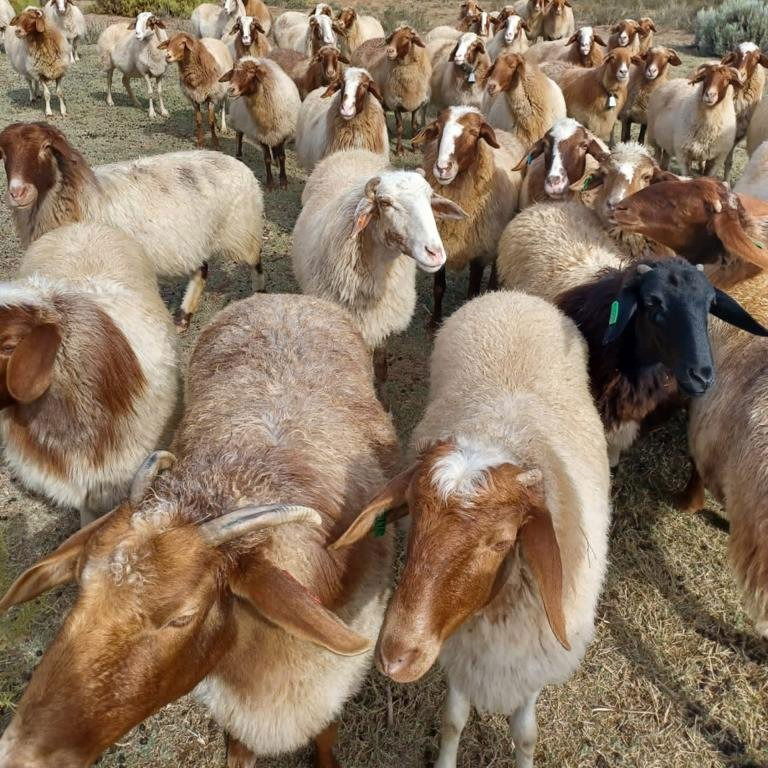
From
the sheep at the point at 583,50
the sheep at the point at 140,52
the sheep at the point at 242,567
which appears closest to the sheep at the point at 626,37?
the sheep at the point at 583,50

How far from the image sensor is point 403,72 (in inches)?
397

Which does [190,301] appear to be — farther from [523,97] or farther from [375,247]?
[523,97]

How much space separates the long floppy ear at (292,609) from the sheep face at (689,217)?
3965 millimetres

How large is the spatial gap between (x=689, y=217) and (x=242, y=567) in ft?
13.7

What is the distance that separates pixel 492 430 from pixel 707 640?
2.06m

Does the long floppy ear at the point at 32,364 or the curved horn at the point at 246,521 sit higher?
the curved horn at the point at 246,521

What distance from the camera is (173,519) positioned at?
180 centimetres

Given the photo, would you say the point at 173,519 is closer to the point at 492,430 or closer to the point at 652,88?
the point at 492,430

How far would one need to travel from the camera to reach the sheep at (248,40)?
12.0m

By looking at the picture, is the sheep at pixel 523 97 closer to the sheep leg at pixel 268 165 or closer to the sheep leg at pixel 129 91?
the sheep leg at pixel 268 165

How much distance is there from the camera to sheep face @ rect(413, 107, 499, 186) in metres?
5.59

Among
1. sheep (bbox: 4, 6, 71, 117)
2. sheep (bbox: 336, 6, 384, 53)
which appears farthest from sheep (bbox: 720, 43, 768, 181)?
sheep (bbox: 4, 6, 71, 117)

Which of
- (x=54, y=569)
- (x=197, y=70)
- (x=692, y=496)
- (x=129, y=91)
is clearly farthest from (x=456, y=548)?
(x=129, y=91)

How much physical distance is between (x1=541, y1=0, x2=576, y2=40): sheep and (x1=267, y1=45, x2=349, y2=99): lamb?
25.5 feet
